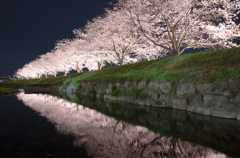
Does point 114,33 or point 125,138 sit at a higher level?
point 114,33

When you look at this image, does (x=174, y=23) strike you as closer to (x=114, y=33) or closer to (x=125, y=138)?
(x=114, y=33)

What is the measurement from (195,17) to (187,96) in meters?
14.9

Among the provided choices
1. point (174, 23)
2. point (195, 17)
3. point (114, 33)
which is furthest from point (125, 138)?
point (114, 33)

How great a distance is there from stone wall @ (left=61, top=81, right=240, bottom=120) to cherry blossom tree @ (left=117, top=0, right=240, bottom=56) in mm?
9926

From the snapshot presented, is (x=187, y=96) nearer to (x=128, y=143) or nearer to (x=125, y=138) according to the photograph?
(x=125, y=138)

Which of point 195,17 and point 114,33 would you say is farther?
point 114,33

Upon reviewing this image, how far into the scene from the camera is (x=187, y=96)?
6512mm

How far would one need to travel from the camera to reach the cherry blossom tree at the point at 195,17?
16844mm

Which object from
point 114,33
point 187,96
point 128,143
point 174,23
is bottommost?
point 128,143

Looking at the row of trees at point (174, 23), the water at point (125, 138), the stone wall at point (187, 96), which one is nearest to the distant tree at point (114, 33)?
the row of trees at point (174, 23)

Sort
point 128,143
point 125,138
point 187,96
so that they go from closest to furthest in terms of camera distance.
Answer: point 128,143, point 125,138, point 187,96

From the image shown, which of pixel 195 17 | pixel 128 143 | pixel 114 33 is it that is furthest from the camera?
pixel 114 33

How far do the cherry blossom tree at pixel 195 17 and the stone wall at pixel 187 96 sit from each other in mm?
9926

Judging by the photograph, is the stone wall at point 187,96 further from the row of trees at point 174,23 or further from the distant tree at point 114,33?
the distant tree at point 114,33
